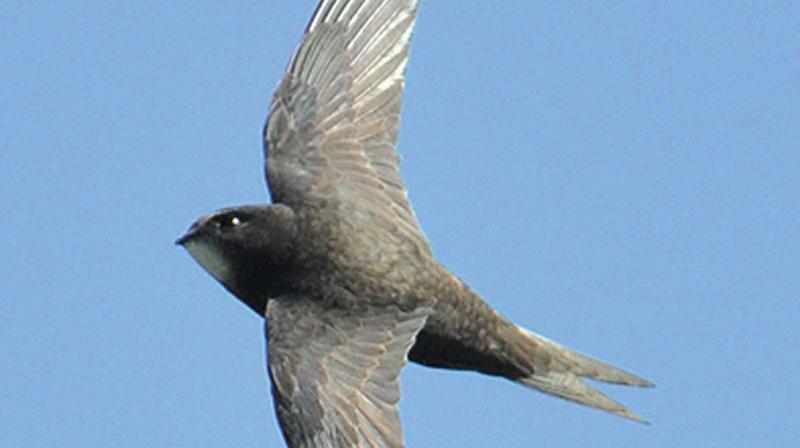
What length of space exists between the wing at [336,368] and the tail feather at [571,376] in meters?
0.73

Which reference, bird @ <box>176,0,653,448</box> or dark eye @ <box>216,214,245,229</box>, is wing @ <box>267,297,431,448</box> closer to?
bird @ <box>176,0,653,448</box>

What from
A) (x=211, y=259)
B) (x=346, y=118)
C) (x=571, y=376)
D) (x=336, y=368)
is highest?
(x=346, y=118)

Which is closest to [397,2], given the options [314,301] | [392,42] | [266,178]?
[392,42]

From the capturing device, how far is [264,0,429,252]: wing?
A: 9430 mm

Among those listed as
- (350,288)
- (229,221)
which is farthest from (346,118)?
(350,288)

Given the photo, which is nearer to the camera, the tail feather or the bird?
the bird

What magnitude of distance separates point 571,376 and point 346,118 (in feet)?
4.78

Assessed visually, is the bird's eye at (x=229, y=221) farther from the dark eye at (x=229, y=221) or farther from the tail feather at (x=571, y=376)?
the tail feather at (x=571, y=376)

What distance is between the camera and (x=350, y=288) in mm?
8906

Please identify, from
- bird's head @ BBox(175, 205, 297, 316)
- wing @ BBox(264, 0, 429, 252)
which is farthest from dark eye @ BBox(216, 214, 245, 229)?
wing @ BBox(264, 0, 429, 252)

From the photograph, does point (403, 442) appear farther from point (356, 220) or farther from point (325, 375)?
point (356, 220)

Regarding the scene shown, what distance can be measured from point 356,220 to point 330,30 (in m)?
1.29

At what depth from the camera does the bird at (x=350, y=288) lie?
8734mm

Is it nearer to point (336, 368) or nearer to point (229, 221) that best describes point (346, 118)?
point (229, 221)
